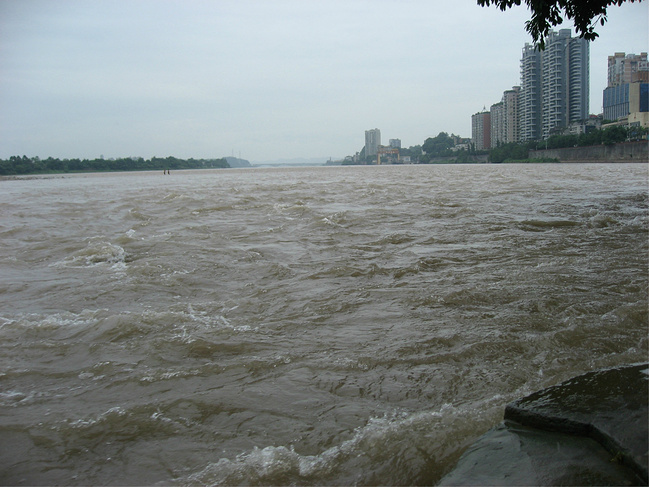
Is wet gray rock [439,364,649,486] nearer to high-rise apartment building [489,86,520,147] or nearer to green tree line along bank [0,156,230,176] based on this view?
green tree line along bank [0,156,230,176]

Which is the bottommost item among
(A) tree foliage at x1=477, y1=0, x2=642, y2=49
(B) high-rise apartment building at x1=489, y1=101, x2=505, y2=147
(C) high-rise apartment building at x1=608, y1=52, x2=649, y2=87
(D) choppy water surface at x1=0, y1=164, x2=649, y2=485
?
(D) choppy water surface at x1=0, y1=164, x2=649, y2=485

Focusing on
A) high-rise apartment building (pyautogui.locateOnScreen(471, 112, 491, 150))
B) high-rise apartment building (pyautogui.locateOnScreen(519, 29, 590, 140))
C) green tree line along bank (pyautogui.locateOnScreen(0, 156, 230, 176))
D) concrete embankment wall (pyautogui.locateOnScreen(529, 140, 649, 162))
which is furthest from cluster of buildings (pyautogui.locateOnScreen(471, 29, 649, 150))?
green tree line along bank (pyautogui.locateOnScreen(0, 156, 230, 176))

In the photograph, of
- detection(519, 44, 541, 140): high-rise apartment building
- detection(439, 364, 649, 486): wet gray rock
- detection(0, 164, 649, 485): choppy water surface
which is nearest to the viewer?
detection(439, 364, 649, 486): wet gray rock

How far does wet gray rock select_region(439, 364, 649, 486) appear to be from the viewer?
1630mm

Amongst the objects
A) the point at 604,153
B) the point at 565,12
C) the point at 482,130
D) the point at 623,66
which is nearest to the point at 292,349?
the point at 565,12

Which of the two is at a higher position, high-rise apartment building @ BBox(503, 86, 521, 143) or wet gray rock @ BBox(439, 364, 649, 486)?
high-rise apartment building @ BBox(503, 86, 521, 143)

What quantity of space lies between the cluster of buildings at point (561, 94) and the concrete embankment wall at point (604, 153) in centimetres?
2786

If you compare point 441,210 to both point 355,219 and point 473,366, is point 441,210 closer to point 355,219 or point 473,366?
point 355,219

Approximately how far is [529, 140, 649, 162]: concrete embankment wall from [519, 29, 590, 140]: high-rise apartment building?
122ft

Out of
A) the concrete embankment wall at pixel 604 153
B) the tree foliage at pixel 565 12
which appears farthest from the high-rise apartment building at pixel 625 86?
the tree foliage at pixel 565 12

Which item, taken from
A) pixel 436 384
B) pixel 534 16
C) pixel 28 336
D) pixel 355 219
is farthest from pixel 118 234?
pixel 534 16

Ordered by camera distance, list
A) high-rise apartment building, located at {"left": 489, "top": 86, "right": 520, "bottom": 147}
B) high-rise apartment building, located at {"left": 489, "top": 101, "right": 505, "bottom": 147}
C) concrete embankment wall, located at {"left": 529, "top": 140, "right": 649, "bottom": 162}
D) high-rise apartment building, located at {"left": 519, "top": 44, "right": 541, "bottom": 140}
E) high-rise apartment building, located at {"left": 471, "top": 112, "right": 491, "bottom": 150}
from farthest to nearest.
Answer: high-rise apartment building, located at {"left": 471, "top": 112, "right": 491, "bottom": 150}, high-rise apartment building, located at {"left": 489, "top": 101, "right": 505, "bottom": 147}, high-rise apartment building, located at {"left": 489, "top": 86, "right": 520, "bottom": 147}, high-rise apartment building, located at {"left": 519, "top": 44, "right": 541, "bottom": 140}, concrete embankment wall, located at {"left": 529, "top": 140, "right": 649, "bottom": 162}

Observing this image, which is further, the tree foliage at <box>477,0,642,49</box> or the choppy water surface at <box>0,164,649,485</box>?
the tree foliage at <box>477,0,642,49</box>

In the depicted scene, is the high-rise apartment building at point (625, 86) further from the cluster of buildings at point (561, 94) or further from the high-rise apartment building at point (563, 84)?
the high-rise apartment building at point (563, 84)
